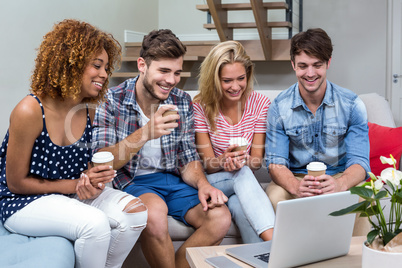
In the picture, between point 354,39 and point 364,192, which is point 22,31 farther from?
point 354,39

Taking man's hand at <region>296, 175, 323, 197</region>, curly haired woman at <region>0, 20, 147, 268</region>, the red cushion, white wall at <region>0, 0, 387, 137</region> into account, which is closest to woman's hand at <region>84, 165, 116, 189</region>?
curly haired woman at <region>0, 20, 147, 268</region>

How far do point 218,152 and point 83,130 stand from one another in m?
0.71

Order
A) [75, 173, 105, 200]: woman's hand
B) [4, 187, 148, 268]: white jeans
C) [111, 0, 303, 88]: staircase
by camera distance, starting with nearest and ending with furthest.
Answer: [4, 187, 148, 268]: white jeans < [75, 173, 105, 200]: woman's hand < [111, 0, 303, 88]: staircase

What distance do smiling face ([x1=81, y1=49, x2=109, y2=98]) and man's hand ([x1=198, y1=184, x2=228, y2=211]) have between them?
623 millimetres

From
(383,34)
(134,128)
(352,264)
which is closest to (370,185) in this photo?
(352,264)

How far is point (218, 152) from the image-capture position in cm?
233

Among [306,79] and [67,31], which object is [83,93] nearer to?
[67,31]

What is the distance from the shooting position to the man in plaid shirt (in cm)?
194

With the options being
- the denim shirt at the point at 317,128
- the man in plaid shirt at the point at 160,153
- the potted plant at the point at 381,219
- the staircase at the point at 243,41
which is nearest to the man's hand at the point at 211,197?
the man in plaid shirt at the point at 160,153

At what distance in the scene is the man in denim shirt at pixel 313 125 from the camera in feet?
7.21

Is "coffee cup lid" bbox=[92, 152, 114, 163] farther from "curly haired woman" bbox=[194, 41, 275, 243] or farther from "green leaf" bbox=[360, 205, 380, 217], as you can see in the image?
"green leaf" bbox=[360, 205, 380, 217]

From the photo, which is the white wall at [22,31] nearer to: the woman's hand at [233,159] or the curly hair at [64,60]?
the curly hair at [64,60]

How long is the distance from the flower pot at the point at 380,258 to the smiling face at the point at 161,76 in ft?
4.15

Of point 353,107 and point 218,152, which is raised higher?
point 353,107
